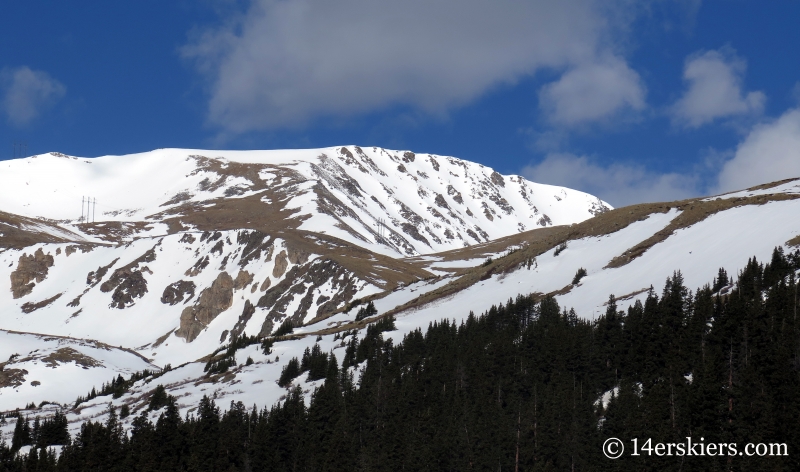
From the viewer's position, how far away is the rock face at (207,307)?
173 m

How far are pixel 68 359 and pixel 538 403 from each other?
3855 inches

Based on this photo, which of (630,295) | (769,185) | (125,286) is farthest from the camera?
(125,286)

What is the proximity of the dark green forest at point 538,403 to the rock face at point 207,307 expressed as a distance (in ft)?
274

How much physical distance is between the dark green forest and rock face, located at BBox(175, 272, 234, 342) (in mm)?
83424

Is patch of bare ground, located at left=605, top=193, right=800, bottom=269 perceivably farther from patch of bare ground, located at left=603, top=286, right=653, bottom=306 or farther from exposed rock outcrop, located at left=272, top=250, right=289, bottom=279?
exposed rock outcrop, located at left=272, top=250, right=289, bottom=279

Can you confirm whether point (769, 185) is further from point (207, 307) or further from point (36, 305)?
point (36, 305)

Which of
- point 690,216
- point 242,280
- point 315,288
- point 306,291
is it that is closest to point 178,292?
point 242,280

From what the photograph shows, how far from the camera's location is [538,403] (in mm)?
67688

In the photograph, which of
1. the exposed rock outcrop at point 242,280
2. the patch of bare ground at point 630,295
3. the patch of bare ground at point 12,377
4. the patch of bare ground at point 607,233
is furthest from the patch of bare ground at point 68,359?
the patch of bare ground at point 630,295

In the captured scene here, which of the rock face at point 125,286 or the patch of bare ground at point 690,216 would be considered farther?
the rock face at point 125,286

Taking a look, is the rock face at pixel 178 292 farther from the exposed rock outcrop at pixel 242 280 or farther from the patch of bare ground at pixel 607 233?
the patch of bare ground at pixel 607 233

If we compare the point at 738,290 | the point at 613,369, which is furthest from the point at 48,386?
the point at 738,290

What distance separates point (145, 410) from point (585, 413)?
5099 centimetres

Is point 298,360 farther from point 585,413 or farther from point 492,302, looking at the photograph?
point 585,413
